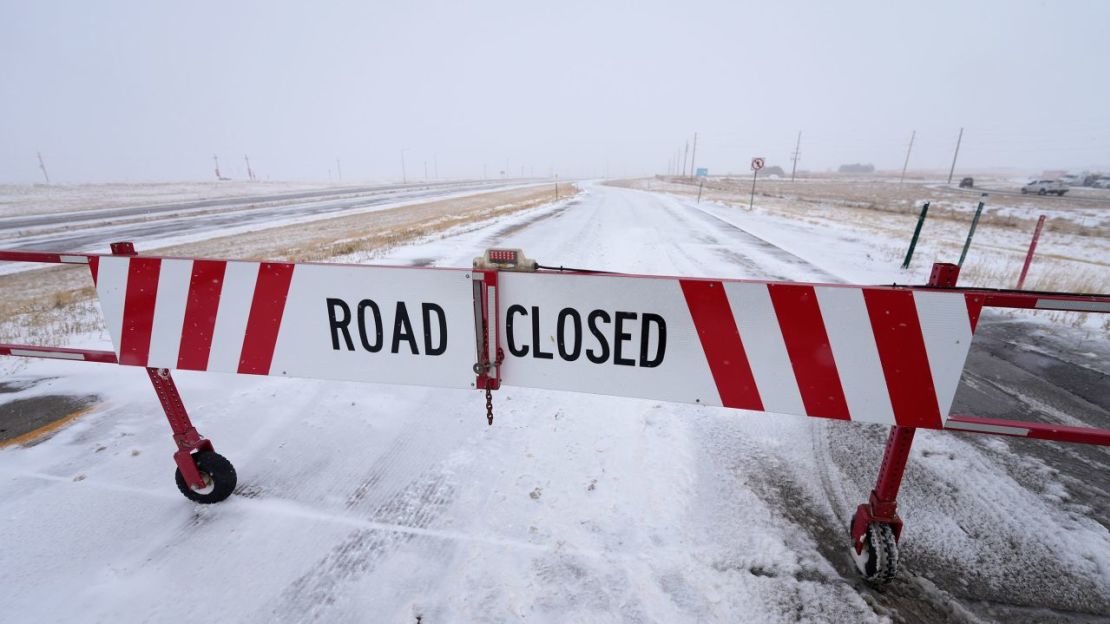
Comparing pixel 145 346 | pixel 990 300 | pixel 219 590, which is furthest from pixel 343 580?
pixel 990 300

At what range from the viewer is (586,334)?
7.11 feet

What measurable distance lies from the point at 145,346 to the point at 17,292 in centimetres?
909

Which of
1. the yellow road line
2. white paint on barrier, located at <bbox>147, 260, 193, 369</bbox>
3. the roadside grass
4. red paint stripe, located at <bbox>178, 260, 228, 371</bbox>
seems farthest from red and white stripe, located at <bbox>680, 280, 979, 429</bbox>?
the roadside grass

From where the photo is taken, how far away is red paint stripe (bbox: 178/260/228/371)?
93.1 inches

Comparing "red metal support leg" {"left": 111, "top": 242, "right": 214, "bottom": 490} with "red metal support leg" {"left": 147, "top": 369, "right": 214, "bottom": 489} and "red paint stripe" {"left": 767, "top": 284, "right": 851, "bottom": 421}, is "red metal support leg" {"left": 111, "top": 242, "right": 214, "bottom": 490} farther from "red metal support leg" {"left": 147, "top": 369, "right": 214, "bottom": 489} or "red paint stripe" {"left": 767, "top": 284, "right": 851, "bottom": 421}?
"red paint stripe" {"left": 767, "top": 284, "right": 851, "bottom": 421}

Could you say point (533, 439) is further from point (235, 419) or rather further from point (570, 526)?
point (235, 419)

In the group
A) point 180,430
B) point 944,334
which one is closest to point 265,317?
point 180,430

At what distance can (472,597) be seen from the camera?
84.0 inches

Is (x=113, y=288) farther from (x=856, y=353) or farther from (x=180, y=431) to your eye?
(x=856, y=353)

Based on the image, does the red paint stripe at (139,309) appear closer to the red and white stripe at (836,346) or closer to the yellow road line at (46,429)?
the yellow road line at (46,429)

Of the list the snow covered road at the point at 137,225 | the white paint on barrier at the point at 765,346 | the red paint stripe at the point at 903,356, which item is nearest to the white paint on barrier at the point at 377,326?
the white paint on barrier at the point at 765,346

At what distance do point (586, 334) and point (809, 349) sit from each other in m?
0.99

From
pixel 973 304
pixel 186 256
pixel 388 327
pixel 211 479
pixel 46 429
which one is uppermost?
pixel 973 304

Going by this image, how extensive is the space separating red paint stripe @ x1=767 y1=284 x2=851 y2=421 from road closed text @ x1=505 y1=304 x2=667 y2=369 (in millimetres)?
517
